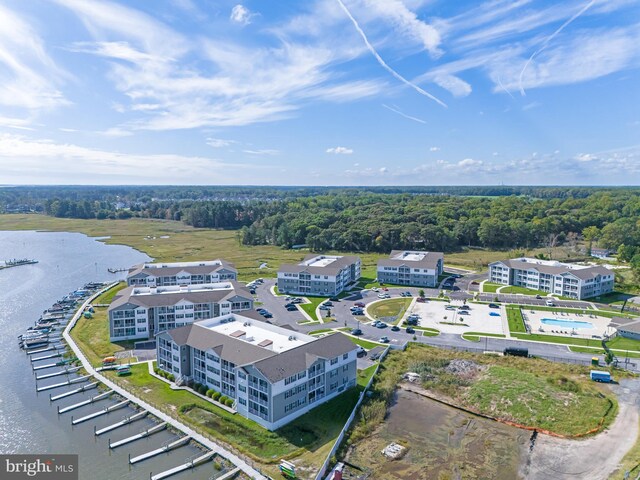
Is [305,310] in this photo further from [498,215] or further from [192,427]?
[498,215]

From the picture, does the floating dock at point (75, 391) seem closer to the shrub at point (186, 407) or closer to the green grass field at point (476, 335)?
the shrub at point (186, 407)

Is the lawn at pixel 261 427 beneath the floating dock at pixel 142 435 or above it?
above

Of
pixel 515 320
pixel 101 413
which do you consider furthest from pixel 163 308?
pixel 515 320

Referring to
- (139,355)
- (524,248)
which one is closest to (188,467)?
(139,355)

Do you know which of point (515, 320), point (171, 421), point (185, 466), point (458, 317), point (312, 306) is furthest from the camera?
point (312, 306)

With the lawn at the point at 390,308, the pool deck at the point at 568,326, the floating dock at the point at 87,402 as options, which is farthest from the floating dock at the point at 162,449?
the pool deck at the point at 568,326

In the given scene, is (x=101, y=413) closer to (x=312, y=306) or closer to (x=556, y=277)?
(x=312, y=306)

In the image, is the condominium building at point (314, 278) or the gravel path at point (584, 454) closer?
the gravel path at point (584, 454)
